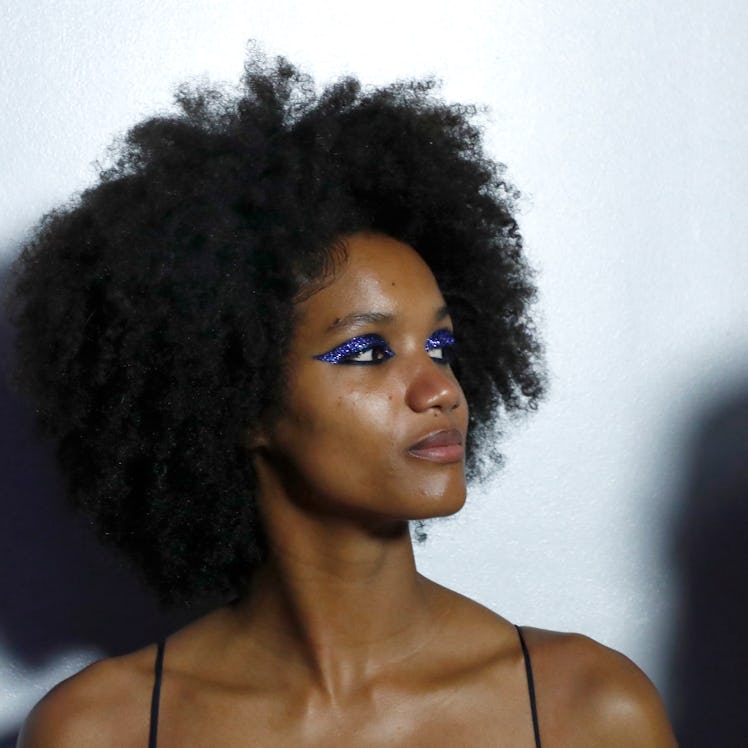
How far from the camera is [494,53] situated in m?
2.98

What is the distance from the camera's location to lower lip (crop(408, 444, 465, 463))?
7.26 ft

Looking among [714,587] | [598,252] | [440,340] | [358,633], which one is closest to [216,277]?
[440,340]

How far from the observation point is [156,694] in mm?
2438

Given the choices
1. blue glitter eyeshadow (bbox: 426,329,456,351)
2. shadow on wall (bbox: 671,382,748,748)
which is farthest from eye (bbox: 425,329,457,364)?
shadow on wall (bbox: 671,382,748,748)

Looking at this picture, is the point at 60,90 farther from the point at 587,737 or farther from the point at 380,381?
the point at 587,737

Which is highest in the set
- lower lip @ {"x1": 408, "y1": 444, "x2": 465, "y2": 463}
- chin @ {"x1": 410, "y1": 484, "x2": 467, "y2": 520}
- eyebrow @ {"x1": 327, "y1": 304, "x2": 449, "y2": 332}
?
eyebrow @ {"x1": 327, "y1": 304, "x2": 449, "y2": 332}

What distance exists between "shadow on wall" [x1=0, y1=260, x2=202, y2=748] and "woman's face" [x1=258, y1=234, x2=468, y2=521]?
2.75ft

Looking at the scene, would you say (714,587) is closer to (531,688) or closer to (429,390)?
(531,688)

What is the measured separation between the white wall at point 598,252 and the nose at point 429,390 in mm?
770

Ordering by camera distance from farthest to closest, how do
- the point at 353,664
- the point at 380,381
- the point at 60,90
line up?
the point at 60,90 < the point at 353,664 < the point at 380,381

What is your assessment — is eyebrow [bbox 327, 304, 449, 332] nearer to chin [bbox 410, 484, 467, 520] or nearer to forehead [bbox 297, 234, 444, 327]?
forehead [bbox 297, 234, 444, 327]

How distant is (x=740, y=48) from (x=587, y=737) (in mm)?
1448

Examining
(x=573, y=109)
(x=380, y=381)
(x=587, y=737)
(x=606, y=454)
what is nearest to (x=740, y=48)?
(x=573, y=109)

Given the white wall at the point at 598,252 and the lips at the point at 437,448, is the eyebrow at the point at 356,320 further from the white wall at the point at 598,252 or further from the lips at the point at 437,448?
the white wall at the point at 598,252
